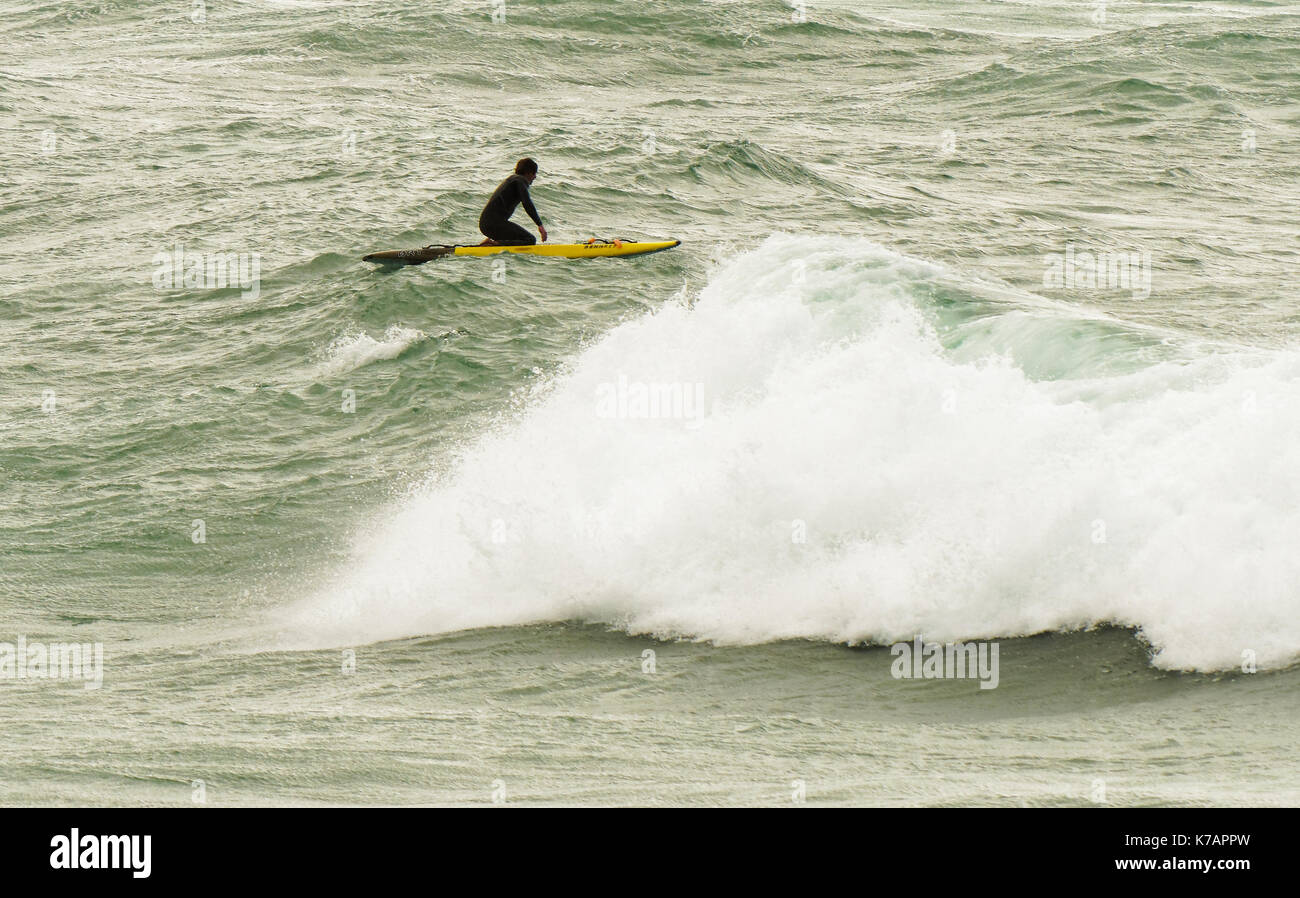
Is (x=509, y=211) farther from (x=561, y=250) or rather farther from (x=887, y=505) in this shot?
(x=887, y=505)

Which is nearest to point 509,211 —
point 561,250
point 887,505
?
point 561,250

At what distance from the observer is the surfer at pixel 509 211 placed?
18484 millimetres

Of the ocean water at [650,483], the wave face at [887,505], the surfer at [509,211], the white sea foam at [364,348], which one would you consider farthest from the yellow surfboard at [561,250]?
the wave face at [887,505]

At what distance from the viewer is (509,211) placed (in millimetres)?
18906

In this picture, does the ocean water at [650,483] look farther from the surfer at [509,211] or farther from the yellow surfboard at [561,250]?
the surfer at [509,211]

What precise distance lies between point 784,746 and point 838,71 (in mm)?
30968

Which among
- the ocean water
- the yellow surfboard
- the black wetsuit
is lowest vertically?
the ocean water

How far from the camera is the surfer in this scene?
18484 mm

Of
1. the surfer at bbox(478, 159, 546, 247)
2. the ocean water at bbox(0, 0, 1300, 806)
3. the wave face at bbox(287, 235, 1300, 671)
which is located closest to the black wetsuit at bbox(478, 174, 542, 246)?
the surfer at bbox(478, 159, 546, 247)

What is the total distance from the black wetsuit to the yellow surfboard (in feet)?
0.51

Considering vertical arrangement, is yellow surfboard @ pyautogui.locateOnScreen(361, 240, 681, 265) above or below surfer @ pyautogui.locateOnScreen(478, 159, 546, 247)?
below

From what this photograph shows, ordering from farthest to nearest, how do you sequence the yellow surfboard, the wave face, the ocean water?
the yellow surfboard < the wave face < the ocean water

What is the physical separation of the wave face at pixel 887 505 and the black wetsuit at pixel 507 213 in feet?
22.6

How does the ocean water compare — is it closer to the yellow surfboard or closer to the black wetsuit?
the yellow surfboard
